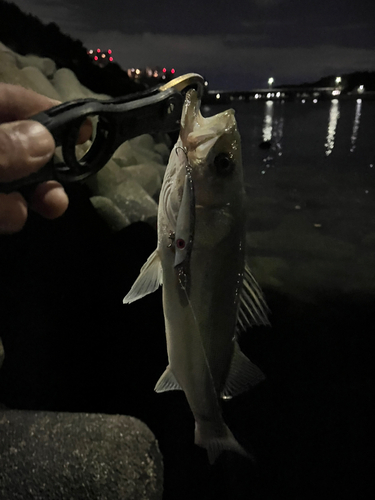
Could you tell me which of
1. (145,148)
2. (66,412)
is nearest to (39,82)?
(145,148)

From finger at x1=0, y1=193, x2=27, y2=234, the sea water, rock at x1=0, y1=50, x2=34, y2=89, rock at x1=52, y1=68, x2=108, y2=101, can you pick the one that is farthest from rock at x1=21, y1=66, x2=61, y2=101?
finger at x1=0, y1=193, x2=27, y2=234

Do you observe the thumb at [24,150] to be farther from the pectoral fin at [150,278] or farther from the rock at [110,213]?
the rock at [110,213]

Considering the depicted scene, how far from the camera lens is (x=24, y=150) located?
6.18 ft

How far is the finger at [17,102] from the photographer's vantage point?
2.84m

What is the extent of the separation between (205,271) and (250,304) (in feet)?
1.04

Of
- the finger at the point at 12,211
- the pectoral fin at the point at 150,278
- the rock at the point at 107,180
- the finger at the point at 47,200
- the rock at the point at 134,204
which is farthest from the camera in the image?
the rock at the point at 107,180

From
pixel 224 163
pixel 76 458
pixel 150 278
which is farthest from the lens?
pixel 76 458

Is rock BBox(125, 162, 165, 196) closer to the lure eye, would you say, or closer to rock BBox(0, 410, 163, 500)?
rock BBox(0, 410, 163, 500)

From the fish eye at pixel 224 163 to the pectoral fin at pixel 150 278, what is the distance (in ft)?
1.72

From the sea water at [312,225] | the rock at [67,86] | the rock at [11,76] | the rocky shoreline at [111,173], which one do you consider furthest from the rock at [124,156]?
the sea water at [312,225]

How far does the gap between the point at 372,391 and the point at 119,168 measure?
7.49 m

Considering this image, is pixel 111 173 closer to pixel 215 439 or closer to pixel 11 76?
pixel 11 76

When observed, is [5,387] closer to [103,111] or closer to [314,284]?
[103,111]

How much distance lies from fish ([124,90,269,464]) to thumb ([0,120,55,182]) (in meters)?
0.70
